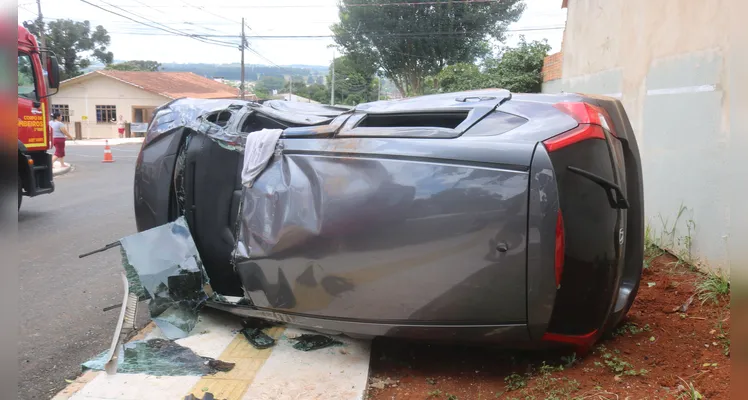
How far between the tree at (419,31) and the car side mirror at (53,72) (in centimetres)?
2092

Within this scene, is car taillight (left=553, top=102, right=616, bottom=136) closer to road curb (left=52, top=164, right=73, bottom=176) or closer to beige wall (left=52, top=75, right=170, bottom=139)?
road curb (left=52, top=164, right=73, bottom=176)

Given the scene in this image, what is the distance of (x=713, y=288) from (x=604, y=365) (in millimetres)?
1287

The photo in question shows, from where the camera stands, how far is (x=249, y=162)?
3400 mm

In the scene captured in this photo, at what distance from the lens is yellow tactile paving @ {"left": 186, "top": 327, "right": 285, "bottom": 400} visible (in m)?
3.00

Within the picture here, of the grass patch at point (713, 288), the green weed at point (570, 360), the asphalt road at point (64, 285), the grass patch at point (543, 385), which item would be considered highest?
the grass patch at point (713, 288)

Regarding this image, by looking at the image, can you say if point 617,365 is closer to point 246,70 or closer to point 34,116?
point 34,116

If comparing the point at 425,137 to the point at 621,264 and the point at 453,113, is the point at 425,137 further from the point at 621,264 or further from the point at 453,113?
the point at 621,264

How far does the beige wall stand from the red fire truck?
36013mm

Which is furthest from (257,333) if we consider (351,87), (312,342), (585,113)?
(351,87)

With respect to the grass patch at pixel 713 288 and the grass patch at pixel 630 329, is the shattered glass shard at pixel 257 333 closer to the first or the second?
the grass patch at pixel 630 329

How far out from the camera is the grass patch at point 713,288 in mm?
3449

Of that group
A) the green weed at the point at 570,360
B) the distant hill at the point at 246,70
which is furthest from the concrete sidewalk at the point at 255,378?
the distant hill at the point at 246,70

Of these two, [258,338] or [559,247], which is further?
[258,338]

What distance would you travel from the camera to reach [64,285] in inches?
198
